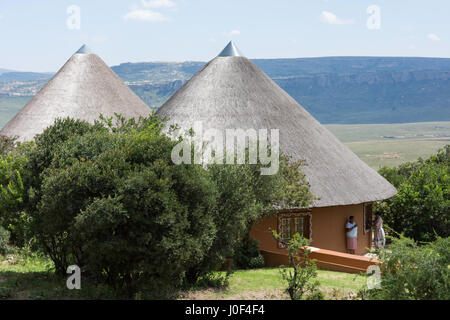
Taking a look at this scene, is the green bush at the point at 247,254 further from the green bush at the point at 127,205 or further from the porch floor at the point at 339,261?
the green bush at the point at 127,205

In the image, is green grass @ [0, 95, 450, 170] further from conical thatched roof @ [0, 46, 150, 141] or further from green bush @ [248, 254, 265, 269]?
green bush @ [248, 254, 265, 269]

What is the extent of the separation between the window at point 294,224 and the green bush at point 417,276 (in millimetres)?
9525

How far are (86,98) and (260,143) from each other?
61.6ft

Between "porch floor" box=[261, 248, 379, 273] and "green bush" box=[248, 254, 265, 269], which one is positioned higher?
"porch floor" box=[261, 248, 379, 273]

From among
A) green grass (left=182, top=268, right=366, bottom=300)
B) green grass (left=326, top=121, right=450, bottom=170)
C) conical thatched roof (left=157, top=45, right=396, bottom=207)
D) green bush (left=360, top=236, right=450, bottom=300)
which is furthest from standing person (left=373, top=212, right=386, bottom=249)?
green grass (left=326, top=121, right=450, bottom=170)

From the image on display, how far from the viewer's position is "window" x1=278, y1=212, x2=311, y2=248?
68.8ft

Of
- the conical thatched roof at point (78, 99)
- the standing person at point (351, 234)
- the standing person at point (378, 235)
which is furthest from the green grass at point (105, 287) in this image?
the conical thatched roof at point (78, 99)

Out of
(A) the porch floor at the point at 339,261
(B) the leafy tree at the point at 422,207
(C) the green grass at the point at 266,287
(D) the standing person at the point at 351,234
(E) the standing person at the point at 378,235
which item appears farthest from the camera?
(B) the leafy tree at the point at 422,207

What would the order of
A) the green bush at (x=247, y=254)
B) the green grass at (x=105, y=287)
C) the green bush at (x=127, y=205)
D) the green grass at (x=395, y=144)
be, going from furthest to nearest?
the green grass at (x=395, y=144) → the green bush at (x=247, y=254) → the green grass at (x=105, y=287) → the green bush at (x=127, y=205)

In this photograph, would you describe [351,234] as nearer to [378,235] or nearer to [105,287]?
[378,235]

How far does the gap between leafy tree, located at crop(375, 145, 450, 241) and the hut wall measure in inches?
167

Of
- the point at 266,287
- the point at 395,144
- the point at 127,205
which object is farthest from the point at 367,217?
the point at 395,144

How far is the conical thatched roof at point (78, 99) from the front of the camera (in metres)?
30.4
